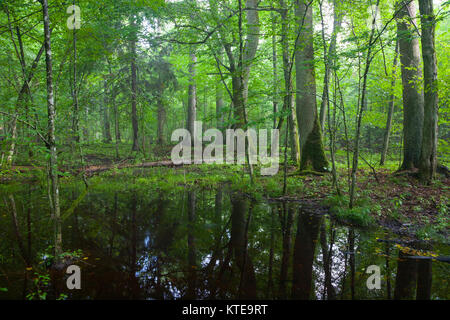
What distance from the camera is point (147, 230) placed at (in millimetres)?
4777

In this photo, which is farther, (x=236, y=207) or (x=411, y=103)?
(x=411, y=103)

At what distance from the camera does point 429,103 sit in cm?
648

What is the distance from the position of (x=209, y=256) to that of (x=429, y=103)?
6.87 meters

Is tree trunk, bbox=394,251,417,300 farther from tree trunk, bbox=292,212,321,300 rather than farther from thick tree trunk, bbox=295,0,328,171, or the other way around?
thick tree trunk, bbox=295,0,328,171

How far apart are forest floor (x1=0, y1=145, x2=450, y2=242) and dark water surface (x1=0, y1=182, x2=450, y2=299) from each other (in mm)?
471

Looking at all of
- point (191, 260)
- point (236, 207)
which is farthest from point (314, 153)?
Result: point (191, 260)

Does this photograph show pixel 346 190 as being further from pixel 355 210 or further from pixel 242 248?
pixel 242 248

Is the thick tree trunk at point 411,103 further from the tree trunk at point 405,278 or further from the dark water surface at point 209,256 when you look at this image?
the tree trunk at point 405,278

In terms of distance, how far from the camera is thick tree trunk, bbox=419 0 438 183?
6293 millimetres

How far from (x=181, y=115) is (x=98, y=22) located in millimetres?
18831

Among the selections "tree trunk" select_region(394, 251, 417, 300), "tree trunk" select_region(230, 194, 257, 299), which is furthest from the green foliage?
"tree trunk" select_region(230, 194, 257, 299)

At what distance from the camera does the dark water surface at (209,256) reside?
2877mm

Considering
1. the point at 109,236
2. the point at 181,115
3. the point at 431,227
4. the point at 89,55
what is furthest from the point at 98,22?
the point at 181,115
